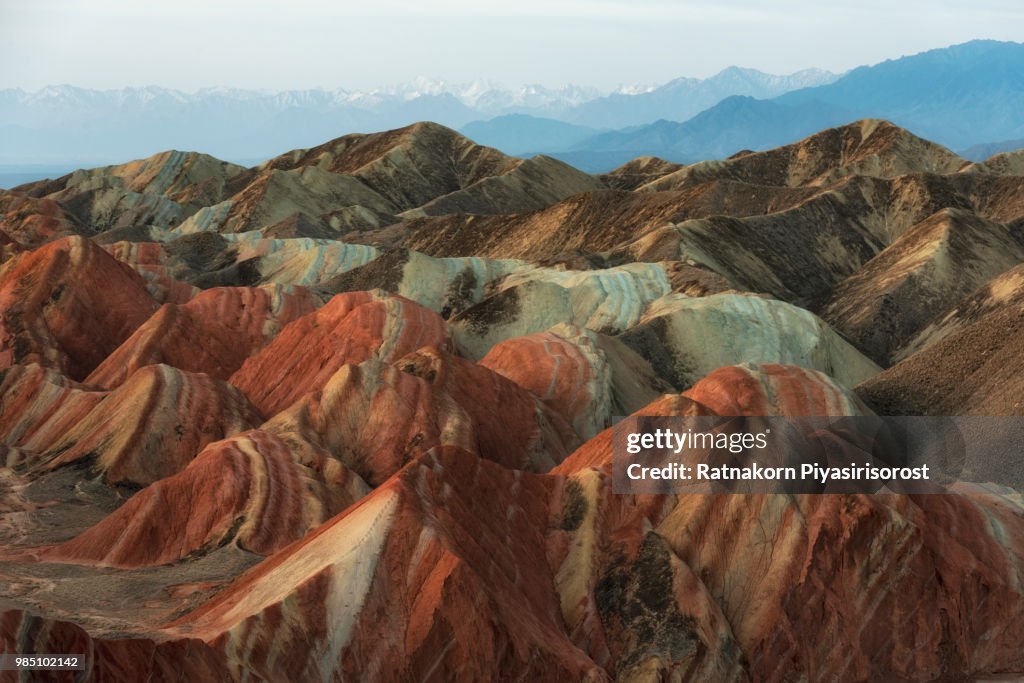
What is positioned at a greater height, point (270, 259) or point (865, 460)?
point (865, 460)

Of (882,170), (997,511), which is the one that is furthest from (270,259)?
(882,170)

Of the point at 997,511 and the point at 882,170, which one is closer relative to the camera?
the point at 997,511

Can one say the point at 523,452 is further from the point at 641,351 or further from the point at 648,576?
the point at 641,351

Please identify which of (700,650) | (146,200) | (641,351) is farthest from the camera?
(146,200)

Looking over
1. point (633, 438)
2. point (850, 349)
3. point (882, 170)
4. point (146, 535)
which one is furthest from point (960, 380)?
point (882, 170)

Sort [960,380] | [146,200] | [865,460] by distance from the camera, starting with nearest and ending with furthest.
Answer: [865,460]
[960,380]
[146,200]

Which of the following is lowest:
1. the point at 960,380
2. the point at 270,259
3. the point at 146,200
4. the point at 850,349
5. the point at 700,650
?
the point at 146,200

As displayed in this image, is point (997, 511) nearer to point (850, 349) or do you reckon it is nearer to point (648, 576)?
point (648, 576)
